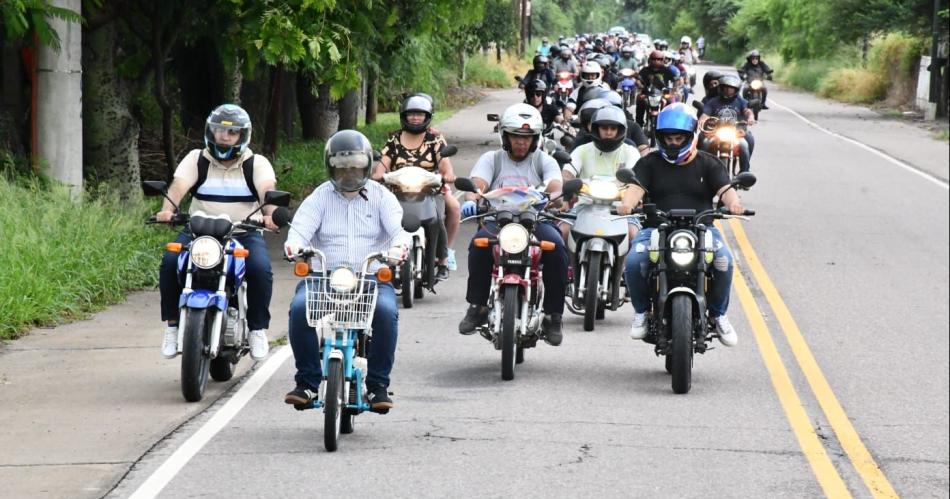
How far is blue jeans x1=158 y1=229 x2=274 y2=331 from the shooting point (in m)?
10.0

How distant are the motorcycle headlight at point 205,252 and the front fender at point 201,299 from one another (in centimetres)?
→ 16

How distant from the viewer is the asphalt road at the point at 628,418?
810cm

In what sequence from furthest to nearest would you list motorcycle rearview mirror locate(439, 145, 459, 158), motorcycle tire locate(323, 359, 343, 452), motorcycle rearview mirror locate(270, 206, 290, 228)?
1. motorcycle rearview mirror locate(439, 145, 459, 158)
2. motorcycle rearview mirror locate(270, 206, 290, 228)
3. motorcycle tire locate(323, 359, 343, 452)

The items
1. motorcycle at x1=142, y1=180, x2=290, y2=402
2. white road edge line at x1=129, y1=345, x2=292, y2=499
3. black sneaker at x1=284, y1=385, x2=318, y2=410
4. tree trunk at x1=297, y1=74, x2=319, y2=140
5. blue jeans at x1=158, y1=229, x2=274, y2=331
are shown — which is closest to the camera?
white road edge line at x1=129, y1=345, x2=292, y2=499

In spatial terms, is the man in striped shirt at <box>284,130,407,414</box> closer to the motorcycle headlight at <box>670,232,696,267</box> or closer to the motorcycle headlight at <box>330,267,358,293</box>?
the motorcycle headlight at <box>330,267,358,293</box>

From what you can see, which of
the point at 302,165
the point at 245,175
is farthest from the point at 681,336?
the point at 302,165

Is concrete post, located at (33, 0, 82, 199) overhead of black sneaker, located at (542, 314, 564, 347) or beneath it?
overhead

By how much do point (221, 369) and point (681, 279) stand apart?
300cm

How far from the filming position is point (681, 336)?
10.2 meters

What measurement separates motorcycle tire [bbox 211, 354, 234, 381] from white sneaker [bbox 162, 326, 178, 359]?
0.41 metres

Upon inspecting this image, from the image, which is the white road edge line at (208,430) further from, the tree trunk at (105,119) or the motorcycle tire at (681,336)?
the tree trunk at (105,119)

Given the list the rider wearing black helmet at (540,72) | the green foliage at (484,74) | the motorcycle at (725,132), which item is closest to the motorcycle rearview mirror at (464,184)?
the motorcycle at (725,132)

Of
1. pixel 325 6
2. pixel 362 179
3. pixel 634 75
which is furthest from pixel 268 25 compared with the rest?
pixel 634 75

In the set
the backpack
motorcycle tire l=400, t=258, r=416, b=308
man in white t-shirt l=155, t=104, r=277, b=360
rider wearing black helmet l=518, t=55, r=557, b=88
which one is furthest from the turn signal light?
rider wearing black helmet l=518, t=55, r=557, b=88
